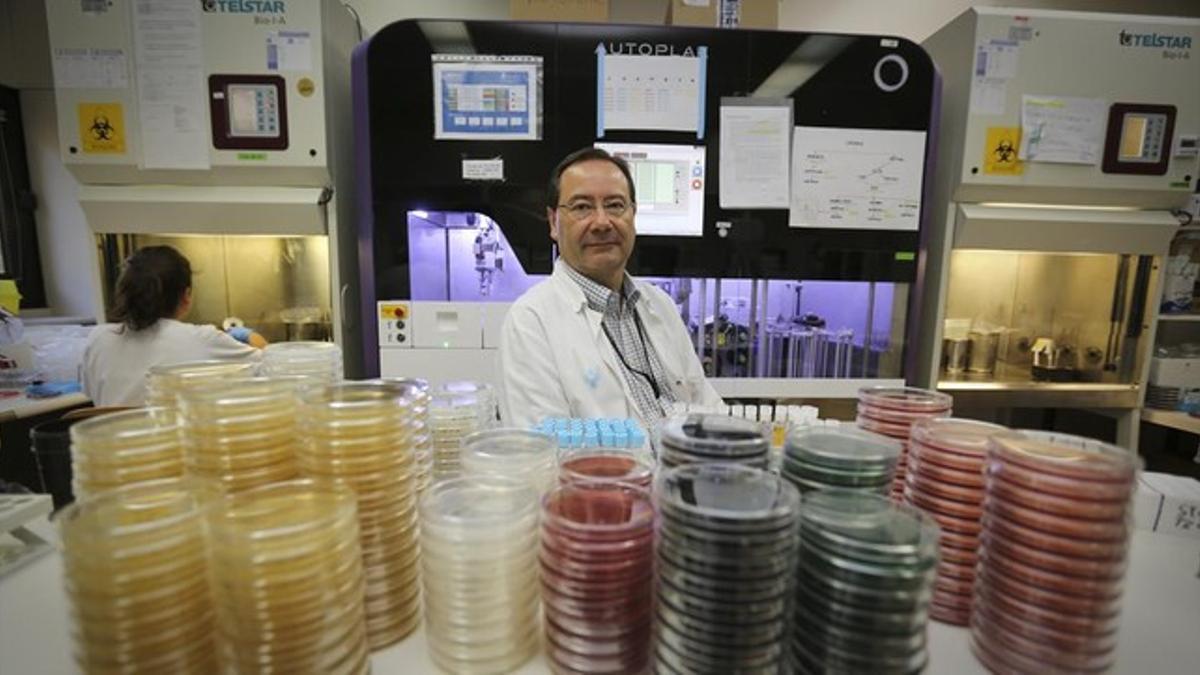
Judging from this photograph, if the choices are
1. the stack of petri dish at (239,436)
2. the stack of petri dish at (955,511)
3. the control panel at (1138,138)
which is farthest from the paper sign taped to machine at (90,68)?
the control panel at (1138,138)

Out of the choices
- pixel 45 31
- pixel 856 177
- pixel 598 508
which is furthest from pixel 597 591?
pixel 45 31

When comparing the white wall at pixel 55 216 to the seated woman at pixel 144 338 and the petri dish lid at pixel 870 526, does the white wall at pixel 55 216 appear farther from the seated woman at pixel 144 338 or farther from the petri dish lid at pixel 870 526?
the petri dish lid at pixel 870 526

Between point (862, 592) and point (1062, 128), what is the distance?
2828mm

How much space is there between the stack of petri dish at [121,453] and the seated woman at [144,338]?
64.0 inches

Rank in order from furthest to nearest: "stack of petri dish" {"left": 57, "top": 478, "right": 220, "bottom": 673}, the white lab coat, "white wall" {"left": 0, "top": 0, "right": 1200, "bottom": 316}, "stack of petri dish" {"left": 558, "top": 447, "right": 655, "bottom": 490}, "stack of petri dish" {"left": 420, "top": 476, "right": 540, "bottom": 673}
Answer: "white wall" {"left": 0, "top": 0, "right": 1200, "bottom": 316} < the white lab coat < "stack of petri dish" {"left": 558, "top": 447, "right": 655, "bottom": 490} < "stack of petri dish" {"left": 420, "top": 476, "right": 540, "bottom": 673} < "stack of petri dish" {"left": 57, "top": 478, "right": 220, "bottom": 673}

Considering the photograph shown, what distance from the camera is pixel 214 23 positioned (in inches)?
85.6

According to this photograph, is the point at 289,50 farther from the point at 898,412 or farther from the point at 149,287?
the point at 898,412

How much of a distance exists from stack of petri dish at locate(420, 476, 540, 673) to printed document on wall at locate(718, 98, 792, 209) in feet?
6.69

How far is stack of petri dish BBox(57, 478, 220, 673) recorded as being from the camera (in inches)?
20.8

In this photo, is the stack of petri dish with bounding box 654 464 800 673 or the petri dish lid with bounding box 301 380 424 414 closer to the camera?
the stack of petri dish with bounding box 654 464 800 673

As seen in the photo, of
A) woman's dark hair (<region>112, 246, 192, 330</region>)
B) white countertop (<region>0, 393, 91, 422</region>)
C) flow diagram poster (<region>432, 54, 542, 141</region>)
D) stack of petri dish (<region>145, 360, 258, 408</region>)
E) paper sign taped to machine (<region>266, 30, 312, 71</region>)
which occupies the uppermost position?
paper sign taped to machine (<region>266, 30, 312, 71</region>)

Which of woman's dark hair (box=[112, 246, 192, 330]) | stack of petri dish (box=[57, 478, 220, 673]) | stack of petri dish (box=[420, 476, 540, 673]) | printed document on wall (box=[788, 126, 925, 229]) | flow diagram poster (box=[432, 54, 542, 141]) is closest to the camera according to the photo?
stack of petri dish (box=[57, 478, 220, 673])

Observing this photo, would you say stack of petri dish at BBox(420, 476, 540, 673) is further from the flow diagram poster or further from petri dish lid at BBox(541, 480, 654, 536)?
the flow diagram poster

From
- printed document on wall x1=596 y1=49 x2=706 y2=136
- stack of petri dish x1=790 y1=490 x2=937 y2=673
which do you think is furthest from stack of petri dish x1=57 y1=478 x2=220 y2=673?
printed document on wall x1=596 y1=49 x2=706 y2=136
